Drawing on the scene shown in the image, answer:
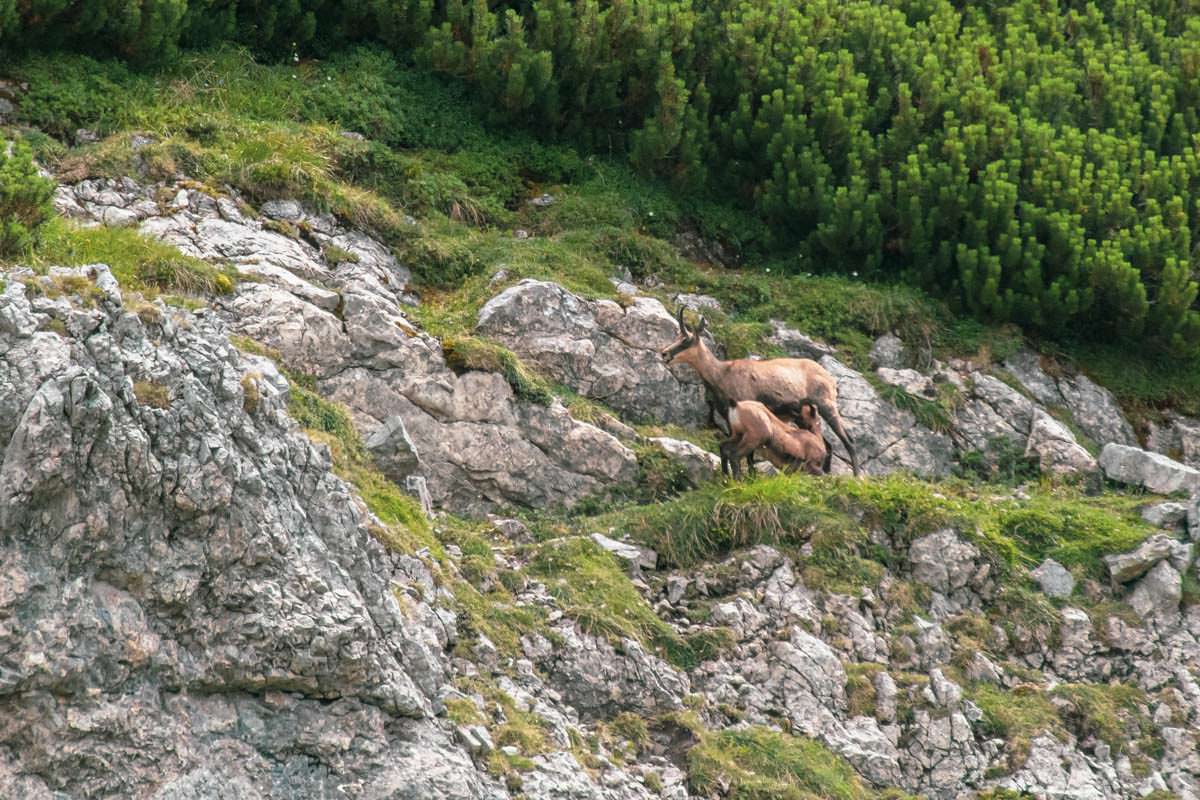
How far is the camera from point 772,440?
56.4 ft

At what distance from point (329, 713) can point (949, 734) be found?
5.36 meters

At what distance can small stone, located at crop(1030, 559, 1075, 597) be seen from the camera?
1623cm

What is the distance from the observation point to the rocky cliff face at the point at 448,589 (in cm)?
1091

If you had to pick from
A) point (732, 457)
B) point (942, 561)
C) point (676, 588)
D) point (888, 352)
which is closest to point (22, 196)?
point (676, 588)

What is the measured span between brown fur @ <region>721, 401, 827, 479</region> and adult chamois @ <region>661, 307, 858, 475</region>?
201mm

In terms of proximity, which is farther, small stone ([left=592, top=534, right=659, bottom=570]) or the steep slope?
small stone ([left=592, top=534, right=659, bottom=570])

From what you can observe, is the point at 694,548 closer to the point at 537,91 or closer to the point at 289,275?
the point at 289,275

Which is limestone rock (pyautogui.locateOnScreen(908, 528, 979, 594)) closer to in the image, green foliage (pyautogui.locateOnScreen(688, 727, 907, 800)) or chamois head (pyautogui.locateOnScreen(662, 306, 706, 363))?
green foliage (pyautogui.locateOnScreen(688, 727, 907, 800))

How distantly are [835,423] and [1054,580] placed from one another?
2.91 m

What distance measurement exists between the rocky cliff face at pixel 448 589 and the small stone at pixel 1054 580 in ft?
0.12

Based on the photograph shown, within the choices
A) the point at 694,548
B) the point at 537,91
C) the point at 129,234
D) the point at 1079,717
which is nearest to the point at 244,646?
the point at 694,548

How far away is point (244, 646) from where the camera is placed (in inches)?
445

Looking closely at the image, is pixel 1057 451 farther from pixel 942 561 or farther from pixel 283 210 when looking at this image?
pixel 283 210

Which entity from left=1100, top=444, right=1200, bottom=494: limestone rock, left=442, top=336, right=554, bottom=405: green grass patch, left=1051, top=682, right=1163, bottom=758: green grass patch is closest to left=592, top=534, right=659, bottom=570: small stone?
left=442, top=336, right=554, bottom=405: green grass patch
